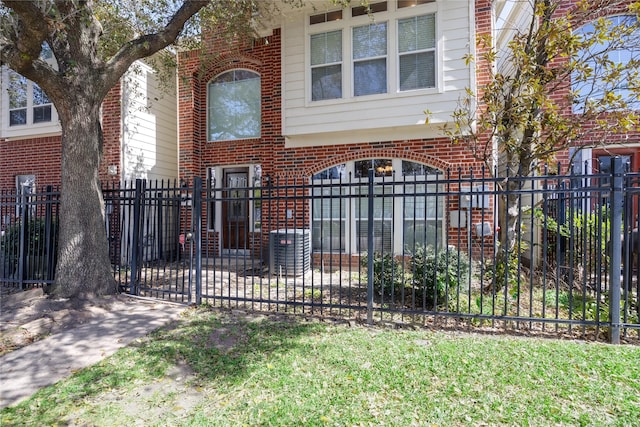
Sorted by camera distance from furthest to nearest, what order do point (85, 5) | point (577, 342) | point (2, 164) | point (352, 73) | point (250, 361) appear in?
point (2, 164)
point (352, 73)
point (85, 5)
point (577, 342)
point (250, 361)

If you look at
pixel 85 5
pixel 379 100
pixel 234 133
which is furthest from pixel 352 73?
pixel 85 5

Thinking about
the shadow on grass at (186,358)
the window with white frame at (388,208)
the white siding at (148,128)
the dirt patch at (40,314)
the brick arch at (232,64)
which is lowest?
the shadow on grass at (186,358)

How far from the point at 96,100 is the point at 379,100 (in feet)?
17.4

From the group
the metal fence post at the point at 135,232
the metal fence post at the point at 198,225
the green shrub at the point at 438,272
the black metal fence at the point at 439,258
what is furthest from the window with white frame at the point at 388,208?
the metal fence post at the point at 135,232

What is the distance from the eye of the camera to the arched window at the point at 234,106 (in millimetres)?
9852

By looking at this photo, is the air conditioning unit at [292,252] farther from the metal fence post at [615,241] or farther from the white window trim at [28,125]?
the white window trim at [28,125]

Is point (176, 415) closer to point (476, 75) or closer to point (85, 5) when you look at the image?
point (85, 5)

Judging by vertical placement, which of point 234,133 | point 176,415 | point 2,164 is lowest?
point 176,415

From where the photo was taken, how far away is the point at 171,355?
3.77 meters

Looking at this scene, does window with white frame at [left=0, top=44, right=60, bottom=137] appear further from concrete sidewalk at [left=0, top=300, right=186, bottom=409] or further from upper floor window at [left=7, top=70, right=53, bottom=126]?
concrete sidewalk at [left=0, top=300, right=186, bottom=409]

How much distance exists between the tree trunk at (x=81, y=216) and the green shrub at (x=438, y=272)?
4.73m

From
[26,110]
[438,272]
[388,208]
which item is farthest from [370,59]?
[26,110]

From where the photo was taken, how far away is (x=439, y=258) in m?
5.02

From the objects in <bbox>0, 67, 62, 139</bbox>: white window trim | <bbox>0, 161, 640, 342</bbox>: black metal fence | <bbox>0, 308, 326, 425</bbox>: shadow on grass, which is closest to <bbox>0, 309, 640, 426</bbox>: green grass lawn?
<bbox>0, 308, 326, 425</bbox>: shadow on grass
